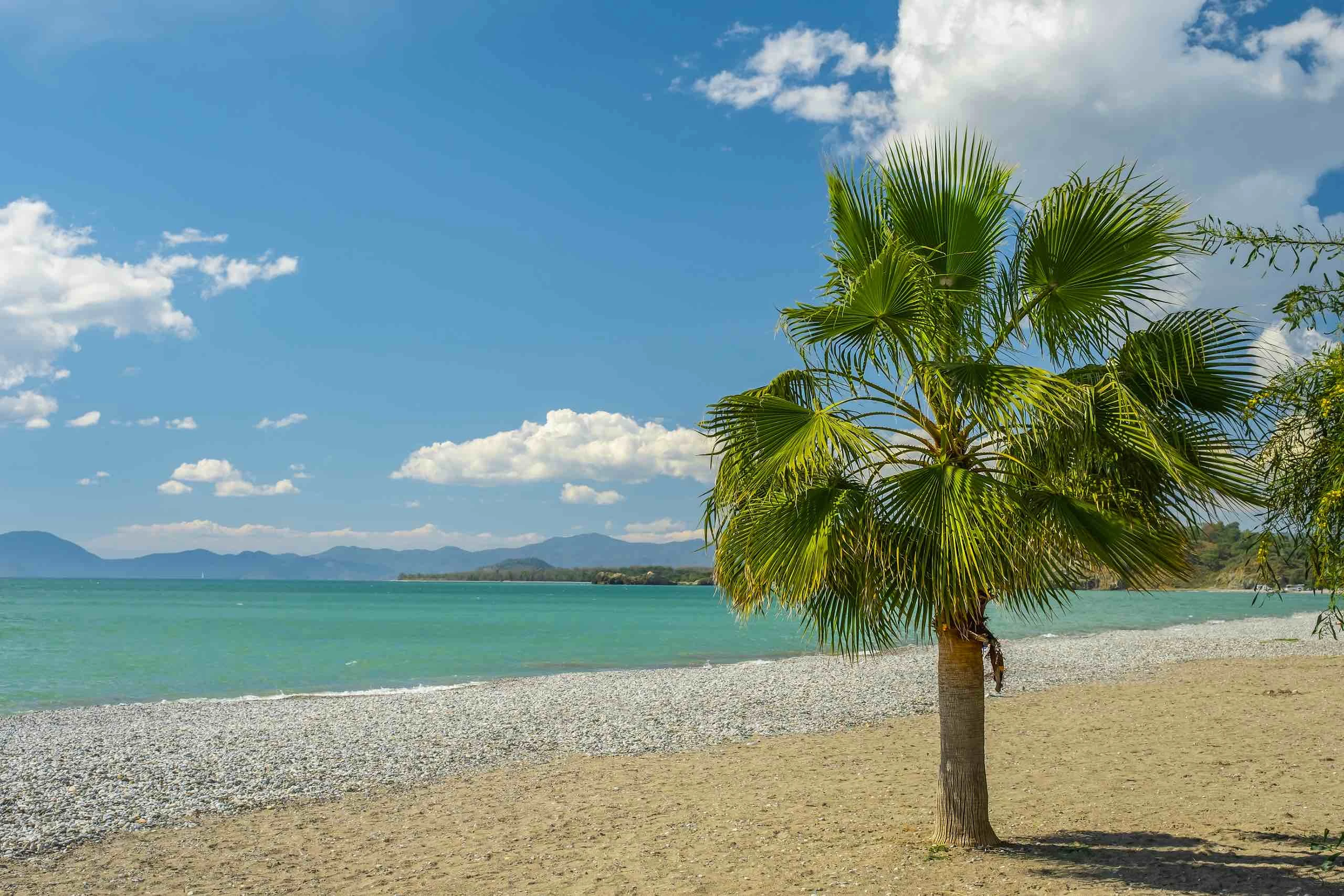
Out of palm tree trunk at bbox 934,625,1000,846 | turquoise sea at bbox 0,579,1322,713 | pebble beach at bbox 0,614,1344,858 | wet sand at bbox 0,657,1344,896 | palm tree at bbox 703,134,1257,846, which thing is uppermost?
palm tree at bbox 703,134,1257,846

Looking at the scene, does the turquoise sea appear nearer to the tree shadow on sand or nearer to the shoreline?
the shoreline

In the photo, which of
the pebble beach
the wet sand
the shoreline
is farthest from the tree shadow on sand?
the shoreline

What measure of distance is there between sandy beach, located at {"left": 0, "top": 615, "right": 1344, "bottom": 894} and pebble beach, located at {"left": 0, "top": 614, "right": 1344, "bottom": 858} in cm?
8

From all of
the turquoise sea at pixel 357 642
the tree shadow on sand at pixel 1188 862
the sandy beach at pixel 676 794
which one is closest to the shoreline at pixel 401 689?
the turquoise sea at pixel 357 642

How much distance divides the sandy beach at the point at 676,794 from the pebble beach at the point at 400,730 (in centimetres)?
8

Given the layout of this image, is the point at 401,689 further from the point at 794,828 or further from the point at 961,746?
the point at 961,746

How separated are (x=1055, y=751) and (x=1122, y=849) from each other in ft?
15.8

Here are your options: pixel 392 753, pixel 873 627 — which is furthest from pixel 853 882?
pixel 392 753

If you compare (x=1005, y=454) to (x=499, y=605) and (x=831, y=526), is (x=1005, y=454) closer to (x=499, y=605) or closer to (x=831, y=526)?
(x=831, y=526)

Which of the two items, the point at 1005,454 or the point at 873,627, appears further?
the point at 873,627

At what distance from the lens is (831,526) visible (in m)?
5.95

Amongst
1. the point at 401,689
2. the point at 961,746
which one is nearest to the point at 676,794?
the point at 961,746

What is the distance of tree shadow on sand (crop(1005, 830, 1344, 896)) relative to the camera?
624cm

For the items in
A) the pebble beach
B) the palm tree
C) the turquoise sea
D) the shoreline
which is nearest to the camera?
the palm tree
